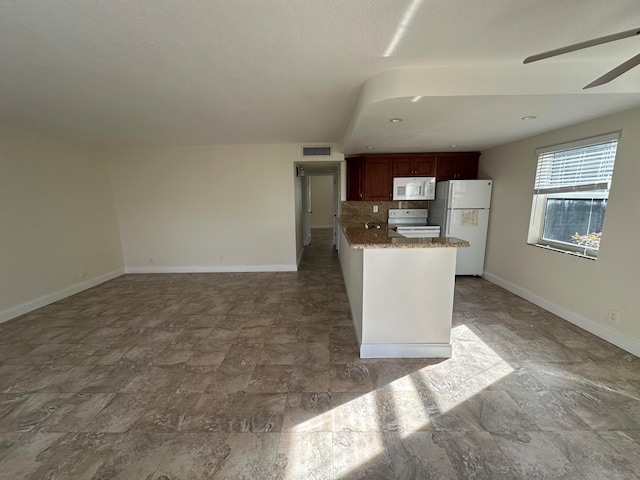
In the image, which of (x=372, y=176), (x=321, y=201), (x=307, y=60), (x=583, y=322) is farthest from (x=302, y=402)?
(x=321, y=201)

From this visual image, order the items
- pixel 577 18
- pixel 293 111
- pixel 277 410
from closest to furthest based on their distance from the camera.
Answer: pixel 577 18, pixel 277 410, pixel 293 111

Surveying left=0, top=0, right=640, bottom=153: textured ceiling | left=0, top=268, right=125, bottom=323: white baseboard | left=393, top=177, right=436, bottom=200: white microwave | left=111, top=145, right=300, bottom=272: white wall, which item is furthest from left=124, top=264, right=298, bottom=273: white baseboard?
left=0, top=0, right=640, bottom=153: textured ceiling

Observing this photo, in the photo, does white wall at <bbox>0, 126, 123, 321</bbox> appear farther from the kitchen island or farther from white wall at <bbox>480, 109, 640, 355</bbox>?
white wall at <bbox>480, 109, 640, 355</bbox>

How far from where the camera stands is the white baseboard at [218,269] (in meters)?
5.02

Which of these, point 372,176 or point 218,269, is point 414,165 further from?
point 218,269

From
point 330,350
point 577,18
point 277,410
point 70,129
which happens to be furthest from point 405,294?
point 70,129

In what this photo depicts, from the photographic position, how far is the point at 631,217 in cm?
235

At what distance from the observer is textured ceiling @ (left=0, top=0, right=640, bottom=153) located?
1329 millimetres

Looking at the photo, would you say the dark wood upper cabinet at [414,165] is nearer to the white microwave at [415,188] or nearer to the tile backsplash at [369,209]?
the white microwave at [415,188]

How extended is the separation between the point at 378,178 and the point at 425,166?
0.87 metres

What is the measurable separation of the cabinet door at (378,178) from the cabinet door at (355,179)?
95mm

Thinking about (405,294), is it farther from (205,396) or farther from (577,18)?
(577,18)

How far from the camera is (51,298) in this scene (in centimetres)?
362

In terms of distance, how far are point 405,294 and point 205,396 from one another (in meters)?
1.80
